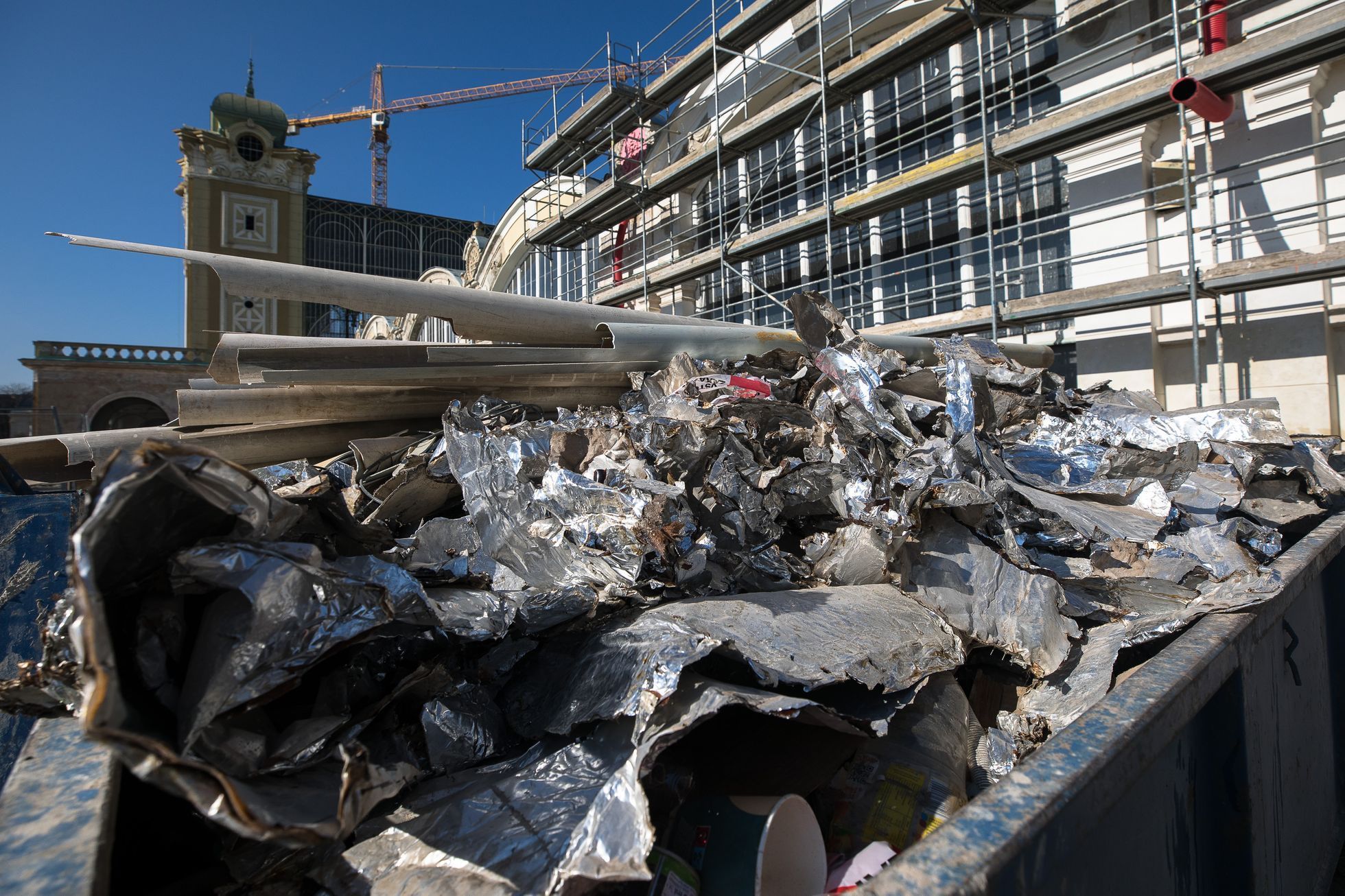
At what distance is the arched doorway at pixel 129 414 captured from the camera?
23.5 m

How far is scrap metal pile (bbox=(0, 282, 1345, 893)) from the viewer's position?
94 centimetres

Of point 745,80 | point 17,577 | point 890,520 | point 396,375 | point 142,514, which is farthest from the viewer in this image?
point 745,80

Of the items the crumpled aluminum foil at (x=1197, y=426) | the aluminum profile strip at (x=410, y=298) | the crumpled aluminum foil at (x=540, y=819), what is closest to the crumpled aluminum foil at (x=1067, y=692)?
the crumpled aluminum foil at (x=540, y=819)

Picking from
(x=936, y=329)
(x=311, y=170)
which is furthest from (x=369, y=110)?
(x=936, y=329)

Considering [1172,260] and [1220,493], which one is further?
[1172,260]

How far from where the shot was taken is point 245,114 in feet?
112

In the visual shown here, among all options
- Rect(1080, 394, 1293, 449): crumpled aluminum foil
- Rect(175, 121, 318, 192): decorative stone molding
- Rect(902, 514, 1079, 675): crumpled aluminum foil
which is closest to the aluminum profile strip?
Rect(902, 514, 1079, 675): crumpled aluminum foil

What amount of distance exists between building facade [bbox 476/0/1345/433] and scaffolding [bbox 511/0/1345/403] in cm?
3

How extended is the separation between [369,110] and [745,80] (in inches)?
2090

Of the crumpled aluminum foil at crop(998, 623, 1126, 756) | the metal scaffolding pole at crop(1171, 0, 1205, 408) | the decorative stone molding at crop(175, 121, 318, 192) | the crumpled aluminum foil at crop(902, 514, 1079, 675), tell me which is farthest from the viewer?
the decorative stone molding at crop(175, 121, 318, 192)

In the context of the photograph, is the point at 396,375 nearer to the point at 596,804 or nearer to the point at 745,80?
the point at 596,804

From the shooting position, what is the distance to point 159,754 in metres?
0.78

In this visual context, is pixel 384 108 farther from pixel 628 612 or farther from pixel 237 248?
pixel 628 612

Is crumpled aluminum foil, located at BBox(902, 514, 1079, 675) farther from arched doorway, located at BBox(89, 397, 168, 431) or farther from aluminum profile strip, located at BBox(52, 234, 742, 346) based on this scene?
arched doorway, located at BBox(89, 397, 168, 431)
